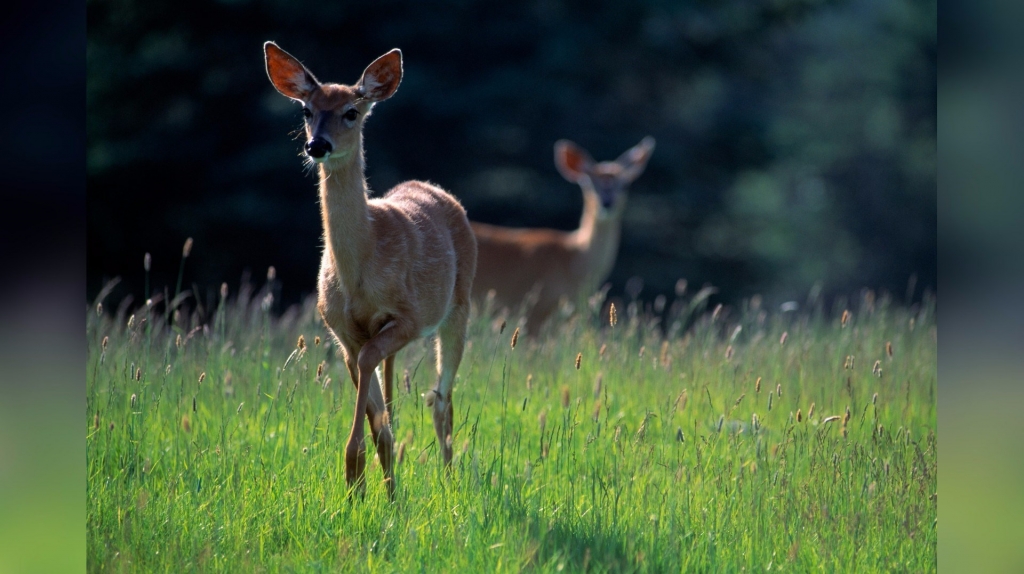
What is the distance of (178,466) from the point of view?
3.65 m

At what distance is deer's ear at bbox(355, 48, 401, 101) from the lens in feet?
12.5

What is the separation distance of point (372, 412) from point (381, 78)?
1.26 meters

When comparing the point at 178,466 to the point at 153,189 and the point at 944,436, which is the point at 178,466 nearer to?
the point at 944,436

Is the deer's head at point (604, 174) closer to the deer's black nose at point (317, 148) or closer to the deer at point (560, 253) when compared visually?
the deer at point (560, 253)

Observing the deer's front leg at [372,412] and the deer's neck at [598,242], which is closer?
the deer's front leg at [372,412]

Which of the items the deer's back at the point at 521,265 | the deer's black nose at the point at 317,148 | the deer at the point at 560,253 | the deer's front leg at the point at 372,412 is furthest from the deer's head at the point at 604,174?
the deer's black nose at the point at 317,148

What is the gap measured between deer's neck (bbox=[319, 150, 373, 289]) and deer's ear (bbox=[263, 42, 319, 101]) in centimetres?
30

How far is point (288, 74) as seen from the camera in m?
3.86

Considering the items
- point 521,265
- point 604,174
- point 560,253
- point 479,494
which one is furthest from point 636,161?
point 479,494

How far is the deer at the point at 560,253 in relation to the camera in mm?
9117

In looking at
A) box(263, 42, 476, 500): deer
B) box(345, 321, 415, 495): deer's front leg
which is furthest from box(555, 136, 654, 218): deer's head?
box(345, 321, 415, 495): deer's front leg

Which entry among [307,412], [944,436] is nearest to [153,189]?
[307,412]

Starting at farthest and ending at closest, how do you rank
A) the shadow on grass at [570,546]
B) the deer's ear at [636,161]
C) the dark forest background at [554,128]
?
the deer's ear at [636,161]
the dark forest background at [554,128]
the shadow on grass at [570,546]

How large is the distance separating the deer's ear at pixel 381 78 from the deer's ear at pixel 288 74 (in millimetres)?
182
